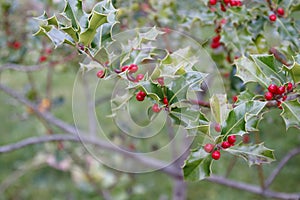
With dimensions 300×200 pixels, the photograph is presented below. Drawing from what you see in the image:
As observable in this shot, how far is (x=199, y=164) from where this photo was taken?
2.96 feet

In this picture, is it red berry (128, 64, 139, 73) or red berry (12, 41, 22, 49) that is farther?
red berry (12, 41, 22, 49)

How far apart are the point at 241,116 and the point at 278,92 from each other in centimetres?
12

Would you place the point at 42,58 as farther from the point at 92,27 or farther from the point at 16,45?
the point at 92,27

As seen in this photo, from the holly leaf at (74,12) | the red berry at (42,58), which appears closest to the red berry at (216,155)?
the holly leaf at (74,12)

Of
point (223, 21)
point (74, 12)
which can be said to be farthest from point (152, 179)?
point (74, 12)

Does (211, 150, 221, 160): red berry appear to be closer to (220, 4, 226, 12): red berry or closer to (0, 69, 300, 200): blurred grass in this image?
(220, 4, 226, 12): red berry

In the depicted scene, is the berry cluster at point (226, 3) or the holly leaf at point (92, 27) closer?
the holly leaf at point (92, 27)

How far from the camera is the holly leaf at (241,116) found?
0.84 m

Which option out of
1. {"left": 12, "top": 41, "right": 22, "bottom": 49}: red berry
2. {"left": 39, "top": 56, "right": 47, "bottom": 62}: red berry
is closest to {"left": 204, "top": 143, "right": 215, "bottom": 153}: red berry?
{"left": 39, "top": 56, "right": 47, "bottom": 62}: red berry

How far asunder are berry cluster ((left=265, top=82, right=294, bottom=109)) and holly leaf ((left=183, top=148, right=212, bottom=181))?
184mm

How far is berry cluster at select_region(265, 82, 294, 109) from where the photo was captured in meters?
0.90

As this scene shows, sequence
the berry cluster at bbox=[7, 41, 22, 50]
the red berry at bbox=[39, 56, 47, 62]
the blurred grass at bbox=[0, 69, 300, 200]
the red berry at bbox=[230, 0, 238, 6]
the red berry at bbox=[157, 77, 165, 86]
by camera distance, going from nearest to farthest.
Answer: the red berry at bbox=[157, 77, 165, 86]
the red berry at bbox=[230, 0, 238, 6]
the red berry at bbox=[39, 56, 47, 62]
the berry cluster at bbox=[7, 41, 22, 50]
the blurred grass at bbox=[0, 69, 300, 200]

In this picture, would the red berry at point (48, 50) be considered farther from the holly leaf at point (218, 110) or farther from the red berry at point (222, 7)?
the holly leaf at point (218, 110)

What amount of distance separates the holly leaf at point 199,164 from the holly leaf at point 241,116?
0.23 feet
